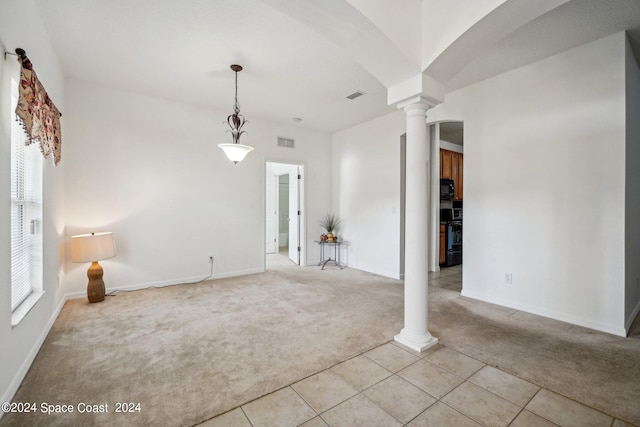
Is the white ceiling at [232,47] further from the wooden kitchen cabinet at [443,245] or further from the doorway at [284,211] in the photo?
the wooden kitchen cabinet at [443,245]

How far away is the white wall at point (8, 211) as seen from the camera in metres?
1.73

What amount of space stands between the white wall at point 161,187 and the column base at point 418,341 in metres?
3.31

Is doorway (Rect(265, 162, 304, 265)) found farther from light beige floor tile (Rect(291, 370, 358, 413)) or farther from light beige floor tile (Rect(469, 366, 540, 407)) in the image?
light beige floor tile (Rect(469, 366, 540, 407))

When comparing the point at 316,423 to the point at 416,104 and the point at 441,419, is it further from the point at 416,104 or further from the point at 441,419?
the point at 416,104

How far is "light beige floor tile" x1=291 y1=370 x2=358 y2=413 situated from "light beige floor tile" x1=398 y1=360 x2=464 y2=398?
1.49 ft

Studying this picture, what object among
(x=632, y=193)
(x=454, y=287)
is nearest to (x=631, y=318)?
(x=632, y=193)

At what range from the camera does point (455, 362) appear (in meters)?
2.24

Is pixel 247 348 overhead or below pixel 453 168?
below

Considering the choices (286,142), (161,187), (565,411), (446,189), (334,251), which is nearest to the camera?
(565,411)

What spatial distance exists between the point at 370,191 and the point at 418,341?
11.0ft

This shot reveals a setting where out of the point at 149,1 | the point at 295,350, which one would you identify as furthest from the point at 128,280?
the point at 149,1

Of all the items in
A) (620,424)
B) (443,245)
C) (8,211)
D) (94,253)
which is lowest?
(620,424)

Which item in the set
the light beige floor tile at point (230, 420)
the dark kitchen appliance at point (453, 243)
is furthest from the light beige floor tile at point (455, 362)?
the dark kitchen appliance at point (453, 243)

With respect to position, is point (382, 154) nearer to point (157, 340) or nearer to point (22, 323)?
point (157, 340)
